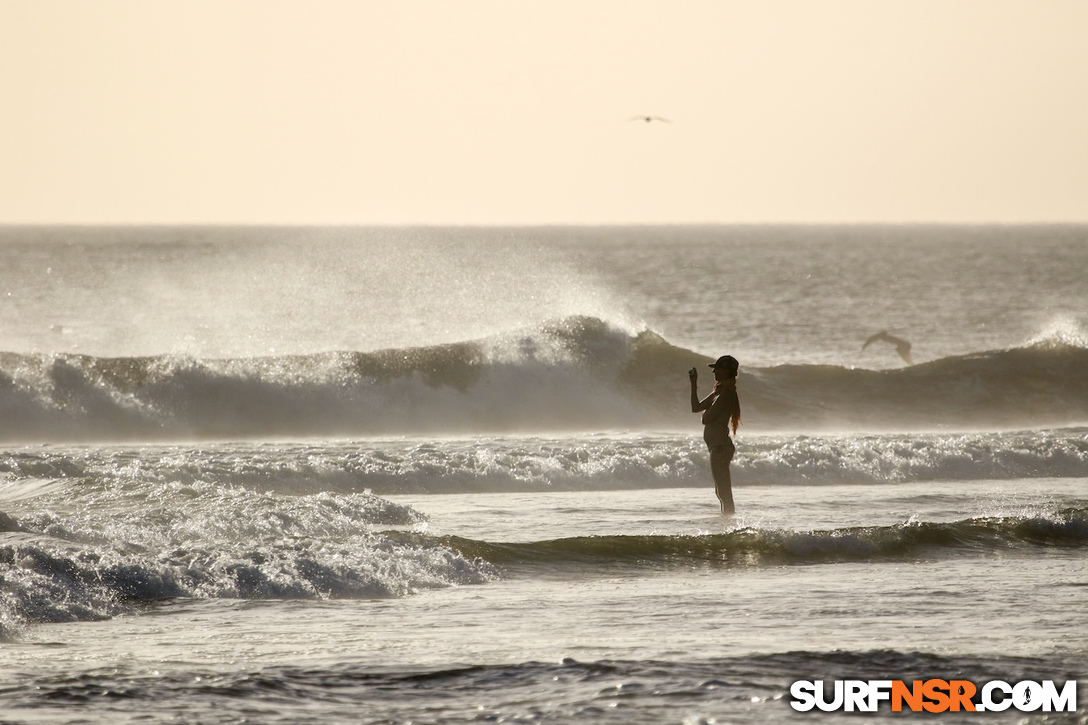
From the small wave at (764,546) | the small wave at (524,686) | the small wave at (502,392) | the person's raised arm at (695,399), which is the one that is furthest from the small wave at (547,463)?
the small wave at (524,686)

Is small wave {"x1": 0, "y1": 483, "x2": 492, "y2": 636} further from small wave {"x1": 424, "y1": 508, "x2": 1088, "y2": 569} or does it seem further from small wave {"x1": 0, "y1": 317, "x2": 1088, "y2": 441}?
small wave {"x1": 0, "y1": 317, "x2": 1088, "y2": 441}

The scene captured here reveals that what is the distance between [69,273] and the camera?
81.3 meters

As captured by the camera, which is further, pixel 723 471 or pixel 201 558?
pixel 723 471

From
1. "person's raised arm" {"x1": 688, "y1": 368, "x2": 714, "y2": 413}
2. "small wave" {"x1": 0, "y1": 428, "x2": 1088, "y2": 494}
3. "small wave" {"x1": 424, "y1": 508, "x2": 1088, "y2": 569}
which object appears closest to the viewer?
"small wave" {"x1": 424, "y1": 508, "x2": 1088, "y2": 569}

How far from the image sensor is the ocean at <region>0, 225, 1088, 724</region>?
685cm

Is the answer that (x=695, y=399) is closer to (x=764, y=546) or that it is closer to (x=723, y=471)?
(x=723, y=471)

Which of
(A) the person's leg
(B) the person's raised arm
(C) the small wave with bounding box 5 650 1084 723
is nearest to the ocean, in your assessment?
(C) the small wave with bounding box 5 650 1084 723

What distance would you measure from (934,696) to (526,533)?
571 cm

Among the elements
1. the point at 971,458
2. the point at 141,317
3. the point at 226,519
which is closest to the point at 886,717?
the point at 226,519

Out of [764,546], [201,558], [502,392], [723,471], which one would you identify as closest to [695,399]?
[723,471]

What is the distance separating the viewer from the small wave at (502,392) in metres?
23.2

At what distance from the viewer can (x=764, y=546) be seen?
429 inches

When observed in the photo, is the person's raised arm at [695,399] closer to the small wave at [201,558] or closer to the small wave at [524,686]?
the small wave at [201,558]

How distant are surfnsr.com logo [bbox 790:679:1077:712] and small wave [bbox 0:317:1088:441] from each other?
1713 cm
